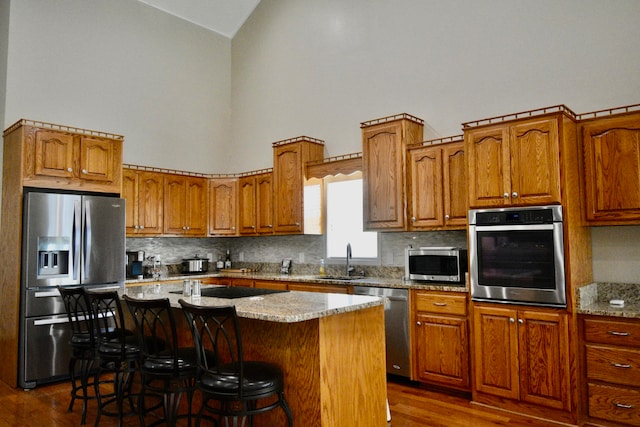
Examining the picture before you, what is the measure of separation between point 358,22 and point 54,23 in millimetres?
3615

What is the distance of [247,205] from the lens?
6309 millimetres

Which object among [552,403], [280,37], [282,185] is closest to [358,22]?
[280,37]

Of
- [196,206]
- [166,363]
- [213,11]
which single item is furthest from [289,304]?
[213,11]

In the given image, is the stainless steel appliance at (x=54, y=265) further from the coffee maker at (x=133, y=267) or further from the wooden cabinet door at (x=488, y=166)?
the wooden cabinet door at (x=488, y=166)

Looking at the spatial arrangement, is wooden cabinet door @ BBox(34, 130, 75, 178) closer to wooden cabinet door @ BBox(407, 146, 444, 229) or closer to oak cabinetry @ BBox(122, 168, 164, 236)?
oak cabinetry @ BBox(122, 168, 164, 236)

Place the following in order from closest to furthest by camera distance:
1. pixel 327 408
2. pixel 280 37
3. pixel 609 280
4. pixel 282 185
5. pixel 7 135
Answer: pixel 327 408 < pixel 609 280 < pixel 7 135 < pixel 282 185 < pixel 280 37

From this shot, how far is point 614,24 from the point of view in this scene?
3.73 meters

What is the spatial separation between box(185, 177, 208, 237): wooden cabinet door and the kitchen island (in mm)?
3233

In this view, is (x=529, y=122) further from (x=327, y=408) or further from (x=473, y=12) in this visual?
(x=327, y=408)

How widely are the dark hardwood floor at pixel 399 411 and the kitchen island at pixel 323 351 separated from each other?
646 mm

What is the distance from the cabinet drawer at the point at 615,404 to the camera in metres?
3.09

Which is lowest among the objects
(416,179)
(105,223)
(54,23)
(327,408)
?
(327,408)

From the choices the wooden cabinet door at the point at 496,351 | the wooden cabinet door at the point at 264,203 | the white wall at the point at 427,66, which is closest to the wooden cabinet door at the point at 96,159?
the wooden cabinet door at the point at 264,203

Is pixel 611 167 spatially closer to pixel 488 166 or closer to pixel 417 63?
pixel 488 166
